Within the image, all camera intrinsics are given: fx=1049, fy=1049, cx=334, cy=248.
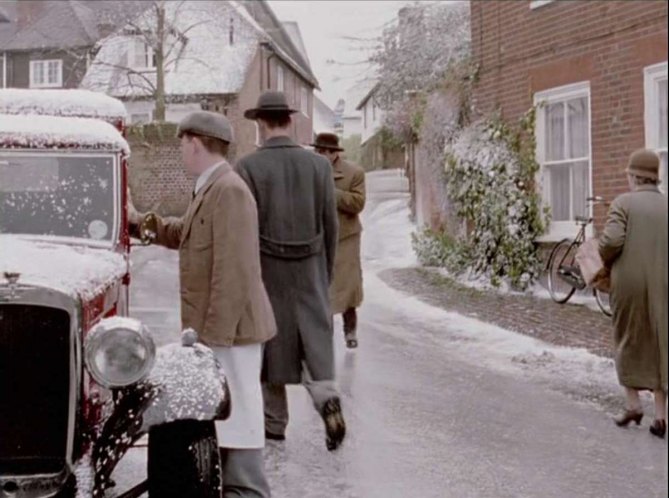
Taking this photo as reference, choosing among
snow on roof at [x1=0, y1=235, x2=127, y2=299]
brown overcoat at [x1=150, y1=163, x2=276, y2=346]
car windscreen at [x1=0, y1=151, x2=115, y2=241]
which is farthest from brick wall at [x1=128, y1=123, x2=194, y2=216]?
brown overcoat at [x1=150, y1=163, x2=276, y2=346]

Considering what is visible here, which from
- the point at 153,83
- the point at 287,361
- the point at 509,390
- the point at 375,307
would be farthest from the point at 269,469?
the point at 153,83

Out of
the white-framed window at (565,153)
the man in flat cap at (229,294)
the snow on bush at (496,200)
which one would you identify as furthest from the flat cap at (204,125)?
the snow on bush at (496,200)

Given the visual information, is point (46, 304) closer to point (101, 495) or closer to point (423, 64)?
point (101, 495)

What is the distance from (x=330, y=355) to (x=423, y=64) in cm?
333

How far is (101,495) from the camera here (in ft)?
12.2

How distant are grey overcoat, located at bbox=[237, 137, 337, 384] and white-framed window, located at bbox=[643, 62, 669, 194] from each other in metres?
1.67

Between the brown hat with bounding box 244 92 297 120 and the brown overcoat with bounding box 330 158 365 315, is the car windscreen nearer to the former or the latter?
the brown hat with bounding box 244 92 297 120

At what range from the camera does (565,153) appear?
1131cm

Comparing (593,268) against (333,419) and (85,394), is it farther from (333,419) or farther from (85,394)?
(85,394)

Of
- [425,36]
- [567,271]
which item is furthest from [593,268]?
[567,271]

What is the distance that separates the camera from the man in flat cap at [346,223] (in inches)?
294

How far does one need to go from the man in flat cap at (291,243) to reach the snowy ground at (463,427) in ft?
1.26

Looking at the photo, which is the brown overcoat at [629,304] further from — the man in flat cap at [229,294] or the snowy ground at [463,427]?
the man in flat cap at [229,294]

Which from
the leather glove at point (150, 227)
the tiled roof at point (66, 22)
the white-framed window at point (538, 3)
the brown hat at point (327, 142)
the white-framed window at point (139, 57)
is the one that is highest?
the white-framed window at point (139, 57)
